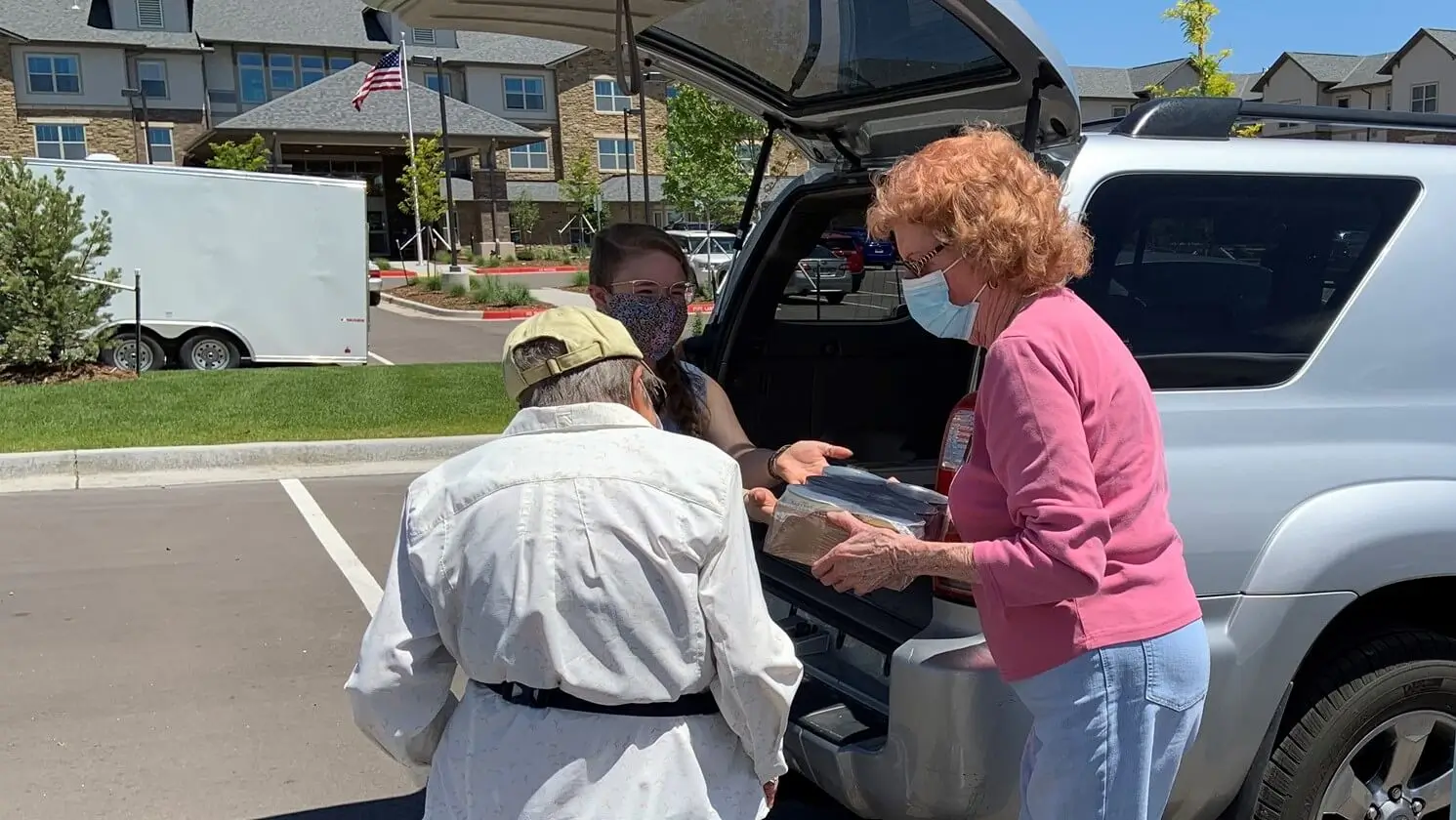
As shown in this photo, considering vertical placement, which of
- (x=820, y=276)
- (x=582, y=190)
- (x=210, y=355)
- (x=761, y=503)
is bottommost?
(x=210, y=355)

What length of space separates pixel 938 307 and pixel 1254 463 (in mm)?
881

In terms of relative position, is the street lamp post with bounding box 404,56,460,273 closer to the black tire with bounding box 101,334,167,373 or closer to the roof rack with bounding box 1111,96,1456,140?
the black tire with bounding box 101,334,167,373

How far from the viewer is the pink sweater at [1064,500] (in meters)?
1.89

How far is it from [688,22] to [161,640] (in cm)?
376

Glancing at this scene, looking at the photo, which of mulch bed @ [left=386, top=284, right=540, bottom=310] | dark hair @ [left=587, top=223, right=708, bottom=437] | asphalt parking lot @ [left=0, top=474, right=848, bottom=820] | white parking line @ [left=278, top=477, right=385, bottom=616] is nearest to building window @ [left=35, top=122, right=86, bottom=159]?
mulch bed @ [left=386, top=284, right=540, bottom=310]

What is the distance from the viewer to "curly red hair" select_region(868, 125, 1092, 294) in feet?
6.63

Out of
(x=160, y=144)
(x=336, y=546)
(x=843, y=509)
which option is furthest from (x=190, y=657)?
(x=160, y=144)

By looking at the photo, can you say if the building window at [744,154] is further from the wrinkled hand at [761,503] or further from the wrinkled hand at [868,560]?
the wrinkled hand at [868,560]

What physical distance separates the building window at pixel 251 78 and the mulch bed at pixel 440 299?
25492mm

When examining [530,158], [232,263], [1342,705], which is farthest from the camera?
[530,158]

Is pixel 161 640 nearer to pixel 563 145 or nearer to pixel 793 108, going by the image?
pixel 793 108

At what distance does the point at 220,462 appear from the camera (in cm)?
891

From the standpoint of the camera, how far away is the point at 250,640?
532 cm

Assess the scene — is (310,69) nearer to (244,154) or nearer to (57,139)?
(57,139)
